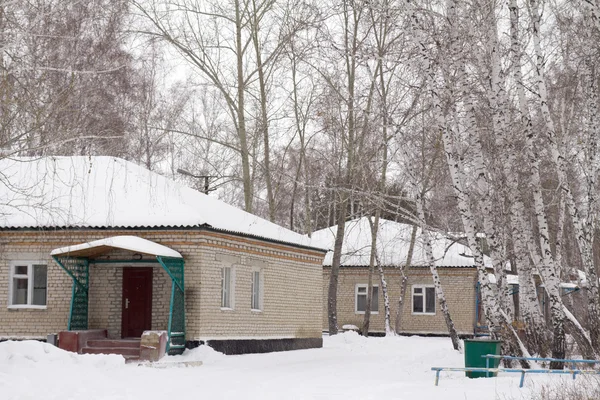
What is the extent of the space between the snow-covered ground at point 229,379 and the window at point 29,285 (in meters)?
4.69

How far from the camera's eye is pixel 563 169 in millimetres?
16859

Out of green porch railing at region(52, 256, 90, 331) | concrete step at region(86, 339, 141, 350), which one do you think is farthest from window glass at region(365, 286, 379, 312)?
concrete step at region(86, 339, 141, 350)

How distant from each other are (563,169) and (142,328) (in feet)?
38.7

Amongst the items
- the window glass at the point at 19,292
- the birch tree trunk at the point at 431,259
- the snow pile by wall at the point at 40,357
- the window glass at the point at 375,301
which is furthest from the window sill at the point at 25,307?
the window glass at the point at 375,301

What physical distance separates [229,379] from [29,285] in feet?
29.2

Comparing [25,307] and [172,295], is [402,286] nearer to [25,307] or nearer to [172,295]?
[172,295]

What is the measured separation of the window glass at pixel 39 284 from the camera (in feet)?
78.3

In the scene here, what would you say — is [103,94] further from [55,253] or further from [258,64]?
[55,253]

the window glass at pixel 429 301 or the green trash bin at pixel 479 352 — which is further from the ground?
the window glass at pixel 429 301

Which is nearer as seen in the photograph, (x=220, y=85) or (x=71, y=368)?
(x=71, y=368)

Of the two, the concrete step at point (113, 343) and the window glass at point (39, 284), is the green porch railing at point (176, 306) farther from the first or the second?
the window glass at point (39, 284)

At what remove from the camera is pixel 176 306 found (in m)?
22.5

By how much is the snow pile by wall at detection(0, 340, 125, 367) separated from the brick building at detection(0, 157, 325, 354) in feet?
13.6

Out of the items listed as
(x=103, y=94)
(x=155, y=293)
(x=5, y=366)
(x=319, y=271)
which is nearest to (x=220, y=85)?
(x=103, y=94)
